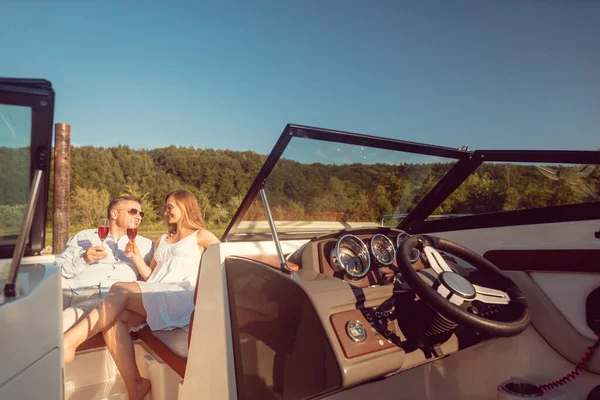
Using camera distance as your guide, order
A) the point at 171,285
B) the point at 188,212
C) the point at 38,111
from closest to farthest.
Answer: the point at 38,111
the point at 171,285
the point at 188,212

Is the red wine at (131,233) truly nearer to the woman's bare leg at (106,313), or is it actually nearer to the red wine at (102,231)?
the red wine at (102,231)

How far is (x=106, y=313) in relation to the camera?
7.41ft

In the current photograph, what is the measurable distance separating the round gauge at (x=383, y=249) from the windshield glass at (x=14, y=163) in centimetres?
129

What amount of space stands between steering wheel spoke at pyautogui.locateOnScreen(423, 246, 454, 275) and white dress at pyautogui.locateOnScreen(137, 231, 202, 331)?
1.21 m

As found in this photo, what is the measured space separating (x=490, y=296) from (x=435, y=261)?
0.19 meters

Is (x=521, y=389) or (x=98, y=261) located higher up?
(x=98, y=261)

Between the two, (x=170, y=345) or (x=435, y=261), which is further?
(x=170, y=345)

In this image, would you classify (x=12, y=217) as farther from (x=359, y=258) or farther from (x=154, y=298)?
(x=154, y=298)

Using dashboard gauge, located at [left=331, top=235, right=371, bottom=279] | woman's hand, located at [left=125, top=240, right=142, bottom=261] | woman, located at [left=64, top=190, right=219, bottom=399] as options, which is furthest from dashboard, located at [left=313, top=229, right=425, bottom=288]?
woman's hand, located at [left=125, top=240, right=142, bottom=261]

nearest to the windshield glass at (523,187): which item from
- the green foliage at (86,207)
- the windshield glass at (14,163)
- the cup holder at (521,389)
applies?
the cup holder at (521,389)

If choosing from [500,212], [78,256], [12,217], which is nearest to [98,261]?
[78,256]

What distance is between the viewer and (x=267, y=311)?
4.66 ft

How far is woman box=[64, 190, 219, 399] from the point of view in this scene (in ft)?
7.13

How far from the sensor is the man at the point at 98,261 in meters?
2.95
